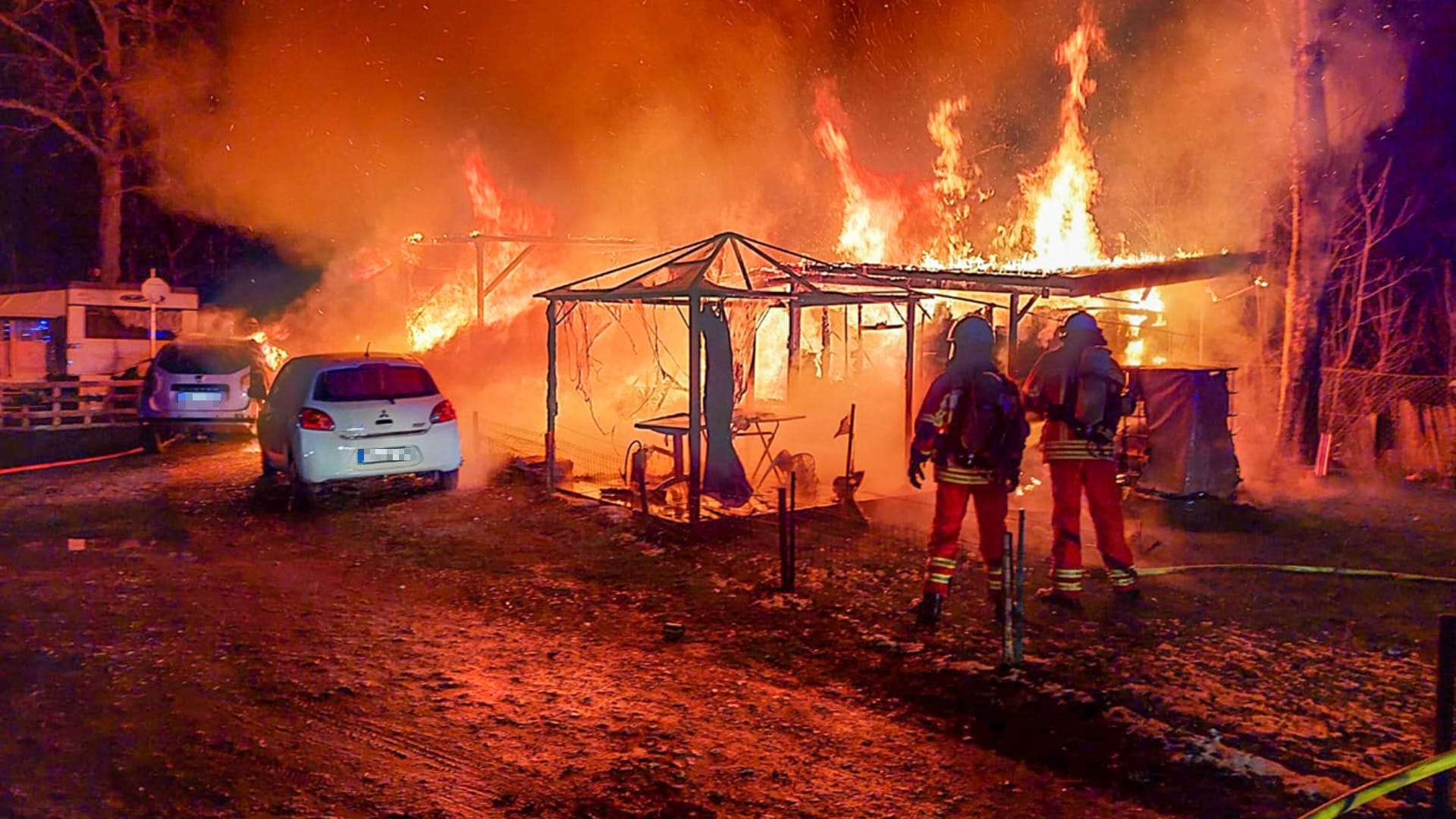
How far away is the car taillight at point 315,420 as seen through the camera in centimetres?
1012

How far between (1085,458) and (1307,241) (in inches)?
381

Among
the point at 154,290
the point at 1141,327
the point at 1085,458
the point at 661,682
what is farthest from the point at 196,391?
the point at 1141,327

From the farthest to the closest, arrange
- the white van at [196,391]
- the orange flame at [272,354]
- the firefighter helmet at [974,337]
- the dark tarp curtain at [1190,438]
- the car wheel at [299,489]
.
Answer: the orange flame at [272,354]
the white van at [196,391]
the dark tarp curtain at [1190,438]
the car wheel at [299,489]
the firefighter helmet at [974,337]

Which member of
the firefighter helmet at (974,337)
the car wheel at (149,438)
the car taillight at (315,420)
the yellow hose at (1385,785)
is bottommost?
the yellow hose at (1385,785)

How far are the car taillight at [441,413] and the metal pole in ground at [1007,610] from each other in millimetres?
7037

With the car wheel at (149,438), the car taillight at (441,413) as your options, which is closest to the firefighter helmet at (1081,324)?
the car taillight at (441,413)

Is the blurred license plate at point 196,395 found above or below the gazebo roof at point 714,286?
below

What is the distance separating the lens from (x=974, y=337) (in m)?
6.50

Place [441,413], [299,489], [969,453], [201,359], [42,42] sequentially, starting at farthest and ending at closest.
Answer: [42,42] < [201,359] < [441,413] < [299,489] < [969,453]

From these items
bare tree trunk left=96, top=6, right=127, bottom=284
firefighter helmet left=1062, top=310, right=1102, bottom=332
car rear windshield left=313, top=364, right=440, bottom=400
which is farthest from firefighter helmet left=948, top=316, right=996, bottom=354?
bare tree trunk left=96, top=6, right=127, bottom=284

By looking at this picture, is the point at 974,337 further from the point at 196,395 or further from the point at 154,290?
the point at 154,290

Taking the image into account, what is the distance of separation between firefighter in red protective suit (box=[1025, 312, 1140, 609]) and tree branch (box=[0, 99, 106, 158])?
29.1 metres

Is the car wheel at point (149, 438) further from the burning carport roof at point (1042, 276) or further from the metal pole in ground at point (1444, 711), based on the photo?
the metal pole in ground at point (1444, 711)

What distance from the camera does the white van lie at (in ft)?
48.4
